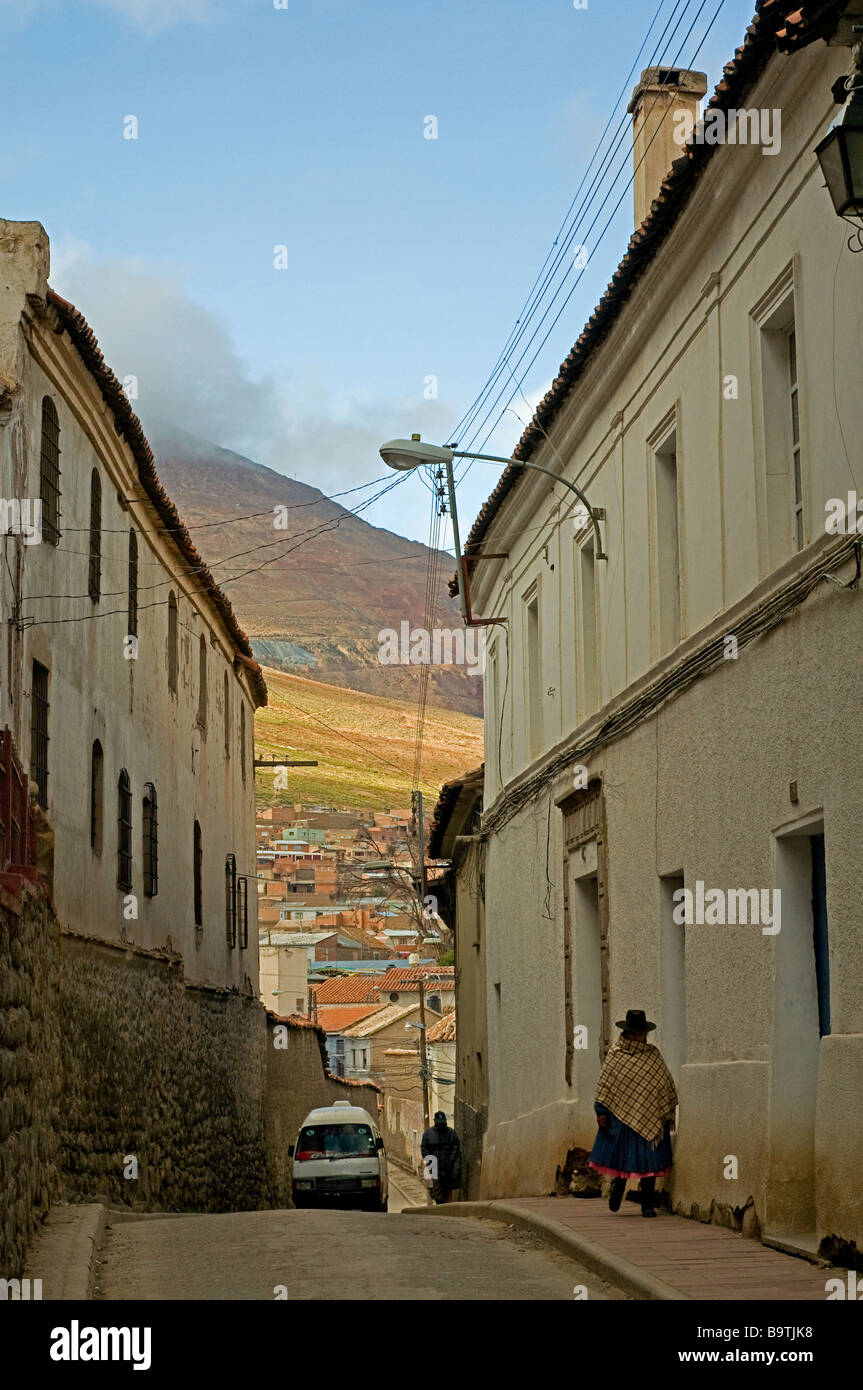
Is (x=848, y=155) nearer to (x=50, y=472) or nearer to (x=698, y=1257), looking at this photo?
(x=698, y=1257)

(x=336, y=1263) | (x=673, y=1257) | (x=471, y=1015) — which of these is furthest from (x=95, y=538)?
(x=673, y=1257)

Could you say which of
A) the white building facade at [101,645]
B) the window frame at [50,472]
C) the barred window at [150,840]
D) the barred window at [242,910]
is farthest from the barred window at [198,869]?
the window frame at [50,472]

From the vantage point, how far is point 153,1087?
67.7 ft

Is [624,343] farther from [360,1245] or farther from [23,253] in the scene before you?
[360,1245]

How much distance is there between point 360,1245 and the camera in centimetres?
1166

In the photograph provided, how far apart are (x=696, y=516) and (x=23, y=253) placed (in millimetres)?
7304

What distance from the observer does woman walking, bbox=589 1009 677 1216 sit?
40.4 ft

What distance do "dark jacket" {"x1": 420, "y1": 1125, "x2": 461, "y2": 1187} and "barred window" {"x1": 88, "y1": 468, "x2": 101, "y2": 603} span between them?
10758 mm

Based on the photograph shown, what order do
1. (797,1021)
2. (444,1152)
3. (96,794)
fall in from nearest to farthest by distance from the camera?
1. (797,1021)
2. (96,794)
3. (444,1152)

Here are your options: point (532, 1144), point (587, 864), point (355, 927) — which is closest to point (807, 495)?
point (587, 864)

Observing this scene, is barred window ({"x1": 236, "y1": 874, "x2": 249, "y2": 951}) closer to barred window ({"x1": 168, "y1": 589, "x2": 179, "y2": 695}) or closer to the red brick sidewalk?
barred window ({"x1": 168, "y1": 589, "x2": 179, "y2": 695})

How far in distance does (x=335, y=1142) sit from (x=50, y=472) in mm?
12025

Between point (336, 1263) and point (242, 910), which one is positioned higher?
point (242, 910)

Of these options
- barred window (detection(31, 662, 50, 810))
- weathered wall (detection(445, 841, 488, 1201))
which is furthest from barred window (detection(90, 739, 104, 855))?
weathered wall (detection(445, 841, 488, 1201))
